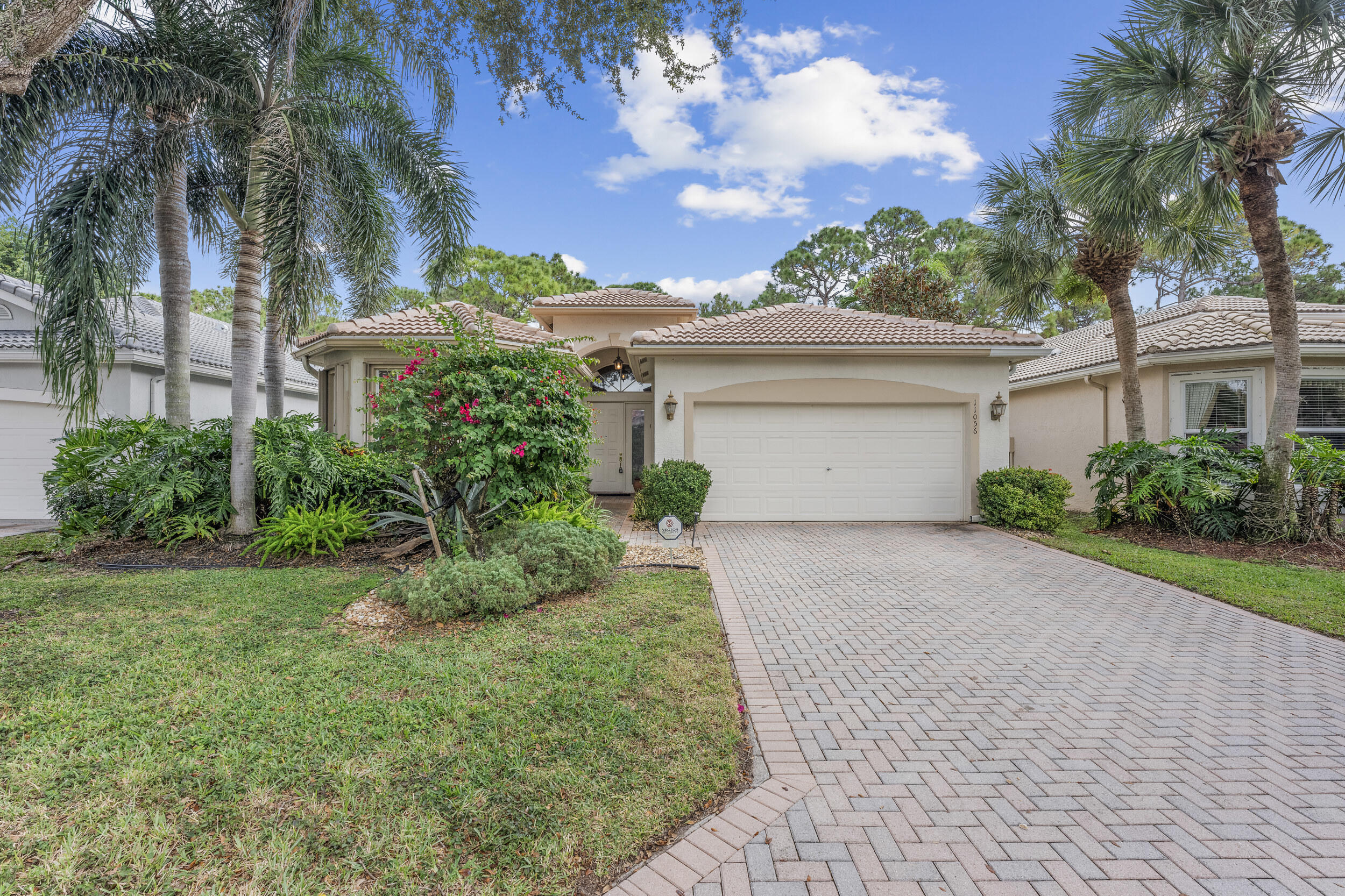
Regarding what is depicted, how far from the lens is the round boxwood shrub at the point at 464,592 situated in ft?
15.7

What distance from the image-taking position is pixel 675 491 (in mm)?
9688

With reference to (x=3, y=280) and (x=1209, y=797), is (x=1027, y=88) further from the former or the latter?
(x=3, y=280)

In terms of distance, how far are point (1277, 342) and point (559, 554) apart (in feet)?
34.5

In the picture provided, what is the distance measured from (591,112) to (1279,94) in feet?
30.3

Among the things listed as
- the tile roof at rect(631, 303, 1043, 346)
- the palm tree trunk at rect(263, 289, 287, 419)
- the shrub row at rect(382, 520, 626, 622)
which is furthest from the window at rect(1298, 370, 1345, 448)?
the palm tree trunk at rect(263, 289, 287, 419)

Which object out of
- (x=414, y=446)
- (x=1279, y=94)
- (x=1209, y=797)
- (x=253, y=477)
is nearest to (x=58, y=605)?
(x=253, y=477)

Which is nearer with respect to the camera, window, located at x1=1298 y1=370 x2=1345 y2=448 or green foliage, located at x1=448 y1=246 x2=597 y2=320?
window, located at x1=1298 y1=370 x2=1345 y2=448

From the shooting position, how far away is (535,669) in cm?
382

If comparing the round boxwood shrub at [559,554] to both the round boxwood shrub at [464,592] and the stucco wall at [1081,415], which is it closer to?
the round boxwood shrub at [464,592]

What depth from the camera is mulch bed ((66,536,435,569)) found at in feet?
22.8

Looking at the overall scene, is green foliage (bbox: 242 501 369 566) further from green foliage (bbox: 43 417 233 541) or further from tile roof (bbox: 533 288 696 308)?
tile roof (bbox: 533 288 696 308)

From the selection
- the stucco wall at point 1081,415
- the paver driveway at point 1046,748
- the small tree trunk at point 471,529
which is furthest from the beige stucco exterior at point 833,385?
the paver driveway at point 1046,748

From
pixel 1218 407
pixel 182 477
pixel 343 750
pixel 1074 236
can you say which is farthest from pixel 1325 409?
pixel 182 477

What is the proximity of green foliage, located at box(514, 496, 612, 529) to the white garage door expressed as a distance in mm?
10921
